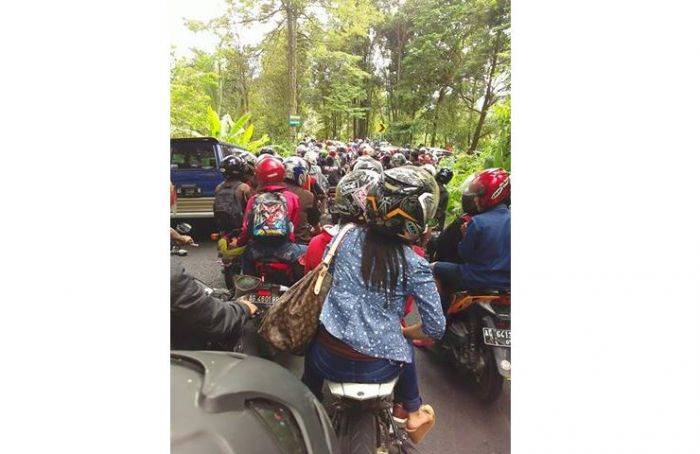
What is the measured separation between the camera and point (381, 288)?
1.36 m

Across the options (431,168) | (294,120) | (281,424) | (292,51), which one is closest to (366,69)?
(292,51)

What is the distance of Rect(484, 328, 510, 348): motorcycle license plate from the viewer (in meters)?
1.95

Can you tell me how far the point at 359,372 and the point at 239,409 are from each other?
608mm

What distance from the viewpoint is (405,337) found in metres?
1.53

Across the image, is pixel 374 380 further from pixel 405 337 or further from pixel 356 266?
pixel 356 266

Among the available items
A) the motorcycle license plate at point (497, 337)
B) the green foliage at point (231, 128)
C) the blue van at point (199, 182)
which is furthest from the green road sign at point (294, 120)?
the motorcycle license plate at point (497, 337)

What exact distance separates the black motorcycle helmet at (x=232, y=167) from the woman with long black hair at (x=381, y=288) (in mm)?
2499

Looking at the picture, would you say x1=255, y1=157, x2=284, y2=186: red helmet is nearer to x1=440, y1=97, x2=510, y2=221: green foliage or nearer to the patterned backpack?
the patterned backpack

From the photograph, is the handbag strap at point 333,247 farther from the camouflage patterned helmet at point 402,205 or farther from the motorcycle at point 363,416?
the motorcycle at point 363,416

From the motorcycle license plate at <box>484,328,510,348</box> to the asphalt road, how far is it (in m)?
0.28

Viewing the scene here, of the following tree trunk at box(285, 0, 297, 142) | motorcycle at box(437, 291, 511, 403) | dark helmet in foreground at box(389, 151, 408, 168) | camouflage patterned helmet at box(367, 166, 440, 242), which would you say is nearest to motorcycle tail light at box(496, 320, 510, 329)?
motorcycle at box(437, 291, 511, 403)

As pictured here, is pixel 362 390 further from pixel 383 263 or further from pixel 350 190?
pixel 350 190

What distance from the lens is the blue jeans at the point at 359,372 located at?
4.56 feet
